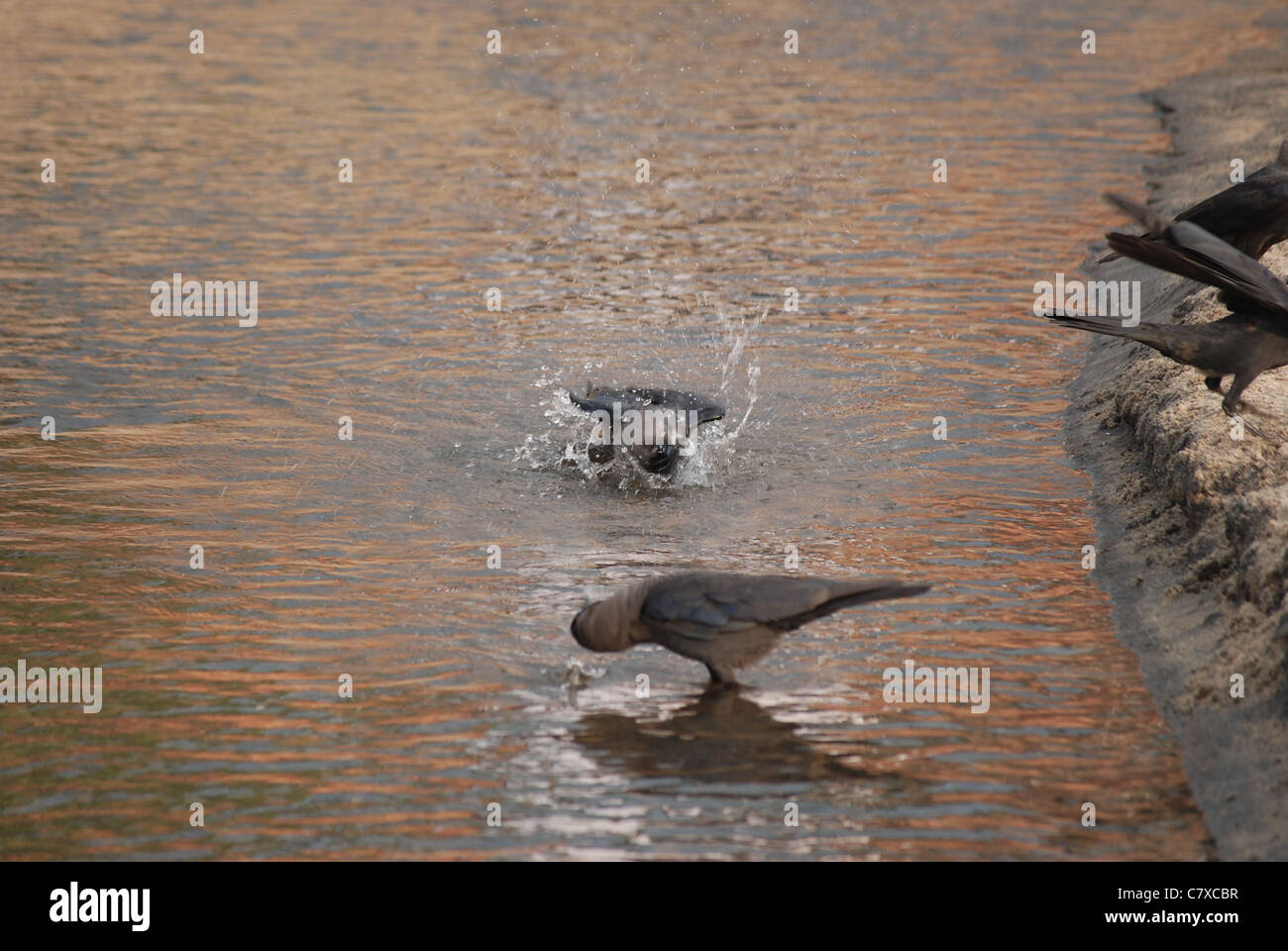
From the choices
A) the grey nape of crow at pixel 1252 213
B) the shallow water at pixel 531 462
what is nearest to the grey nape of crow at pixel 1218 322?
the grey nape of crow at pixel 1252 213

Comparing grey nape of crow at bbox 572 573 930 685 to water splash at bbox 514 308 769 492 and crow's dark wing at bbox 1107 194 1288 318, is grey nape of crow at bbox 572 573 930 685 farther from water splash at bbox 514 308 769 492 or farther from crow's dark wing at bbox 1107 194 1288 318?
water splash at bbox 514 308 769 492

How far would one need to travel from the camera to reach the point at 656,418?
872 centimetres

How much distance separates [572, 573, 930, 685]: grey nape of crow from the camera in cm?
611

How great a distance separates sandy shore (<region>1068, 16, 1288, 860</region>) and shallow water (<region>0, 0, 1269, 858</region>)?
0.57 ft

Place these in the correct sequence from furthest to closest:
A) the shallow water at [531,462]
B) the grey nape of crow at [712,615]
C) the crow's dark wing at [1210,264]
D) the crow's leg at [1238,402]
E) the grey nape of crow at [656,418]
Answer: the grey nape of crow at [656,418] < the crow's leg at [1238,402] < the crow's dark wing at [1210,264] < the grey nape of crow at [712,615] < the shallow water at [531,462]

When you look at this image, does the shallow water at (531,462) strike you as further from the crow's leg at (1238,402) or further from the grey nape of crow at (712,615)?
the crow's leg at (1238,402)

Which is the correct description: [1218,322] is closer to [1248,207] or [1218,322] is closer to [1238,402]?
[1238,402]

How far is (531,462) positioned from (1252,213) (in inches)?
164

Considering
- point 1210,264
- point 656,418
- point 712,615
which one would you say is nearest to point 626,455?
point 656,418

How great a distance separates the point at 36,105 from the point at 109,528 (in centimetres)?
1161

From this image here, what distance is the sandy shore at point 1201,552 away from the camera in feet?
18.0

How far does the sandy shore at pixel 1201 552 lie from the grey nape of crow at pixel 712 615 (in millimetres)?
1313

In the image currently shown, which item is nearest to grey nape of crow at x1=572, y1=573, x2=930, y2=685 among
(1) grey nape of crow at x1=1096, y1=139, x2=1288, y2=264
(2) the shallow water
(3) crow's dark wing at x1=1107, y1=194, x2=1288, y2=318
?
(2) the shallow water
